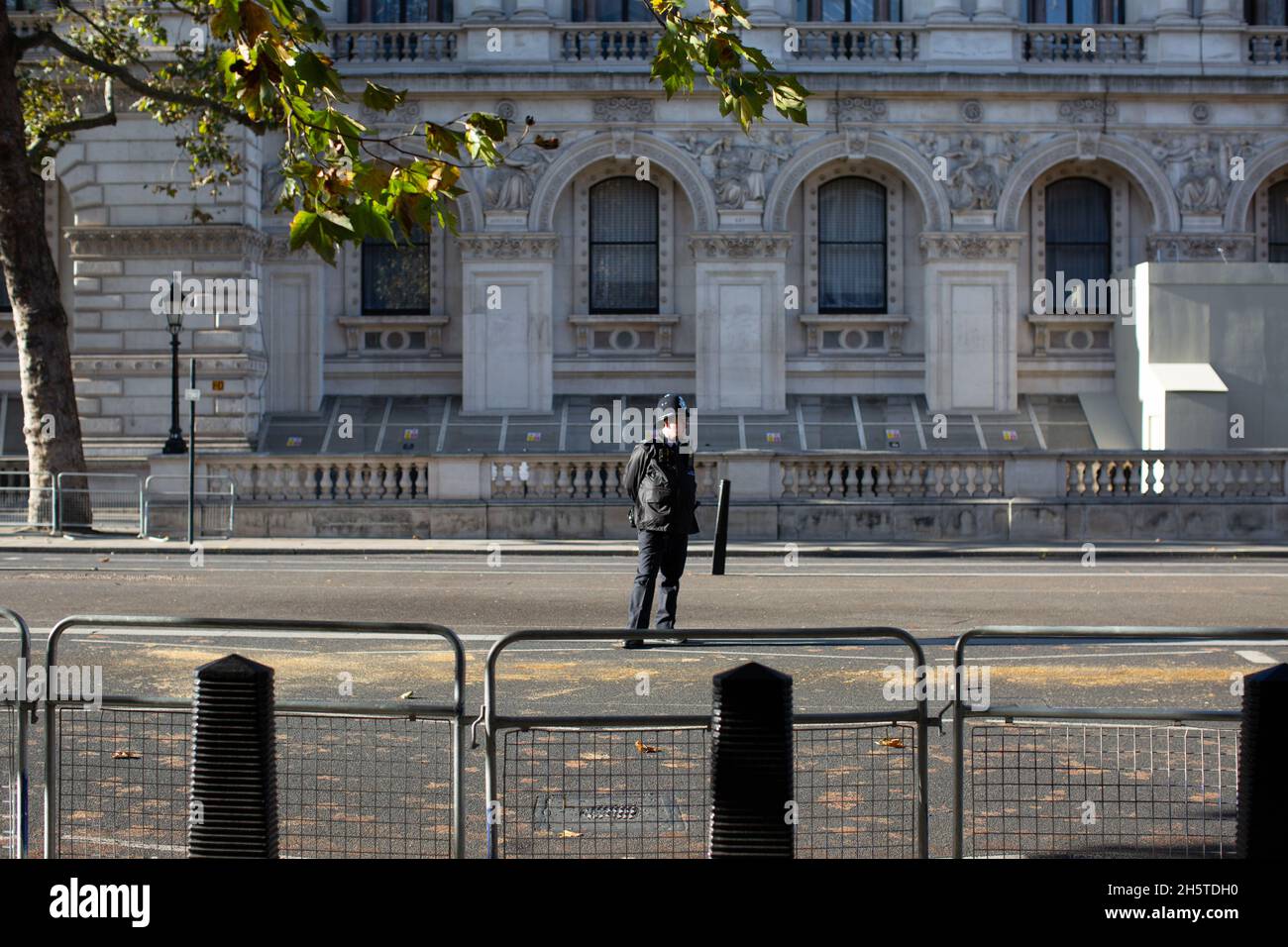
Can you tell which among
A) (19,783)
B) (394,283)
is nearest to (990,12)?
(394,283)

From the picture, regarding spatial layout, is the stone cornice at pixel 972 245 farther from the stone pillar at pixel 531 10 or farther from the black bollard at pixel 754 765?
the black bollard at pixel 754 765

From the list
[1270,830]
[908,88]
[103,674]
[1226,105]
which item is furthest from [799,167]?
[1270,830]

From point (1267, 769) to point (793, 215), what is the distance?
3307cm

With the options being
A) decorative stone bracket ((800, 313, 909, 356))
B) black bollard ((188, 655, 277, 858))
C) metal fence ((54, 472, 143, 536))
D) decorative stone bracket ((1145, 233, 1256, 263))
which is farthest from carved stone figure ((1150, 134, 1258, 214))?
black bollard ((188, 655, 277, 858))

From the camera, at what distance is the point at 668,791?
891cm

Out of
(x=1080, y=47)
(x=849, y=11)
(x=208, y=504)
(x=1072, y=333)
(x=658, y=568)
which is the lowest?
(x=658, y=568)

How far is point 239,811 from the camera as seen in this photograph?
676cm

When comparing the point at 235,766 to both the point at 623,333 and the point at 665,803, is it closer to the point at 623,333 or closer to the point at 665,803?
the point at 665,803

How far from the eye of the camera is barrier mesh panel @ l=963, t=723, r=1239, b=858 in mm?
8055

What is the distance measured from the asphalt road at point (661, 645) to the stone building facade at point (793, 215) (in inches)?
536

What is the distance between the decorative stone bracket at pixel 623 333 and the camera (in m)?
38.5
